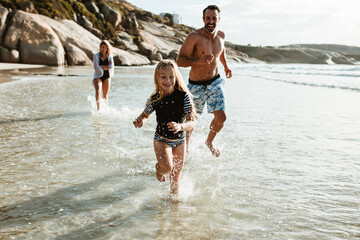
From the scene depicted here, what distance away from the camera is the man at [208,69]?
4.76m

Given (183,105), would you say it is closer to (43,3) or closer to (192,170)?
(192,170)

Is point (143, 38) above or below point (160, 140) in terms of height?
above

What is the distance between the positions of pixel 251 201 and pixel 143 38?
4911 centimetres

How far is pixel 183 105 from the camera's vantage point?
11.2 ft

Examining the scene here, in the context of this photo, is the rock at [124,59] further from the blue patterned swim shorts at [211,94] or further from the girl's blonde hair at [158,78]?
the girl's blonde hair at [158,78]

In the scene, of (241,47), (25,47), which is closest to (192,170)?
(25,47)

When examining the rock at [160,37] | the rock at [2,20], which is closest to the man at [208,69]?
the rock at [2,20]

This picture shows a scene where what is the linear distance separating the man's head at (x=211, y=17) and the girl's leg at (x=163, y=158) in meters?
2.19

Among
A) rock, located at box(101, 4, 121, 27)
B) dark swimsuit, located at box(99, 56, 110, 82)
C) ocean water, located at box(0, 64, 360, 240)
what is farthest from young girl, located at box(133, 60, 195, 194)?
rock, located at box(101, 4, 121, 27)

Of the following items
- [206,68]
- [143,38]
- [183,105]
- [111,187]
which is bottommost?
[111,187]

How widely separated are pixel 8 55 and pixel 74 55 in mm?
4835

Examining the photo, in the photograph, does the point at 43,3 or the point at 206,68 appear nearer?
the point at 206,68

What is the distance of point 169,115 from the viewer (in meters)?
3.39

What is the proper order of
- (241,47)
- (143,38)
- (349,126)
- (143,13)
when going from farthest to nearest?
(241,47)
(143,13)
(143,38)
(349,126)
